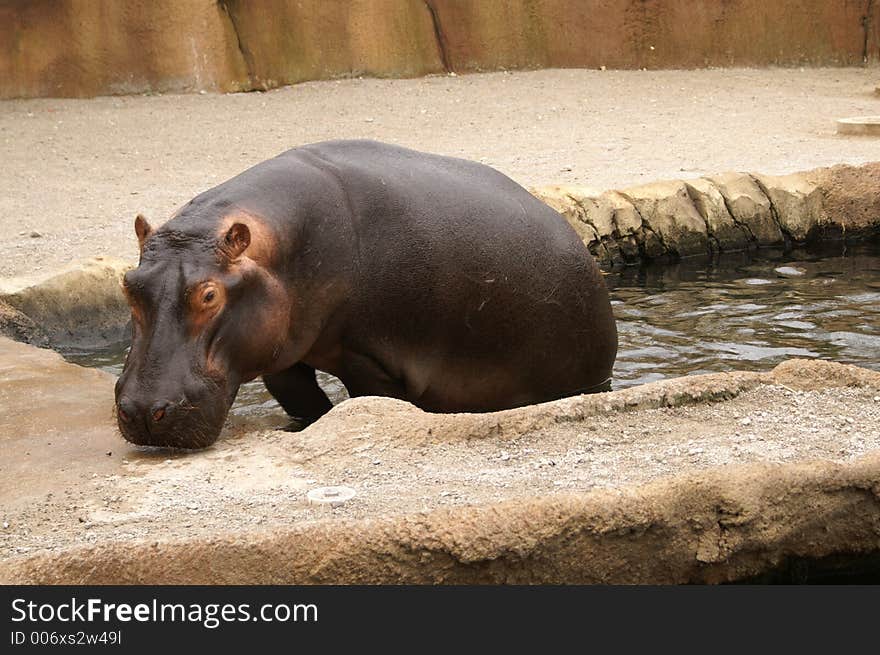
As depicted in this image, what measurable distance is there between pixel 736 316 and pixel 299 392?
8.87ft

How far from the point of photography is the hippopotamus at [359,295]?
3939 millimetres

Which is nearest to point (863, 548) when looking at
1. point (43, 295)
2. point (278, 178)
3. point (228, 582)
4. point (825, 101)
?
point (228, 582)

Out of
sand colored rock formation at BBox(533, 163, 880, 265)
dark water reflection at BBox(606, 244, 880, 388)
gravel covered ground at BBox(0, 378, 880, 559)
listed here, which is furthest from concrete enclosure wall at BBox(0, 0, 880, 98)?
gravel covered ground at BBox(0, 378, 880, 559)

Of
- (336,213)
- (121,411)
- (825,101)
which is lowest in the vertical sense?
(825,101)

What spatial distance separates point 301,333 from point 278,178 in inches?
21.2

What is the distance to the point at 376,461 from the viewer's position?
3.51 meters

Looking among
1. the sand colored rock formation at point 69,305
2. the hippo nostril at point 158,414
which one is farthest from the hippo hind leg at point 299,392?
the sand colored rock formation at point 69,305

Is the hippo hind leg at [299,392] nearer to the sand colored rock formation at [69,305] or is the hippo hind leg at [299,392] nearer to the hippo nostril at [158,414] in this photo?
the hippo nostril at [158,414]

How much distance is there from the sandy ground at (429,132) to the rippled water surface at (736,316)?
1216 mm

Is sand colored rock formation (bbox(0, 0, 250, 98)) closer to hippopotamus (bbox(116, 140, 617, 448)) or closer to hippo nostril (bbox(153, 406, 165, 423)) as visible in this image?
hippopotamus (bbox(116, 140, 617, 448))

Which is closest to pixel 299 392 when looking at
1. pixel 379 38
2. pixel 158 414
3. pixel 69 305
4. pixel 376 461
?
pixel 158 414
